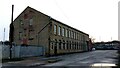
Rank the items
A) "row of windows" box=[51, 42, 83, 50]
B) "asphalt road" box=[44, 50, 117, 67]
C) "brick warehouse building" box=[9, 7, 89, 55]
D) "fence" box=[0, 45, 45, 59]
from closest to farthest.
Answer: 1. "asphalt road" box=[44, 50, 117, 67]
2. "fence" box=[0, 45, 45, 59]
3. "brick warehouse building" box=[9, 7, 89, 55]
4. "row of windows" box=[51, 42, 83, 50]

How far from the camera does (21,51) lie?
3897 centimetres

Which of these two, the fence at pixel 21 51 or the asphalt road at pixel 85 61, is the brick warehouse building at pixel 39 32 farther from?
the asphalt road at pixel 85 61

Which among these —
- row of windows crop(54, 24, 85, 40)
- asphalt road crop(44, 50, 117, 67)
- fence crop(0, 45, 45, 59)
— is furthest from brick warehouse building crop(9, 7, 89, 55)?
asphalt road crop(44, 50, 117, 67)

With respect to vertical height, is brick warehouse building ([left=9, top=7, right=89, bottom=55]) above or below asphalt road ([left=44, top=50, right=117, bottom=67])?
above

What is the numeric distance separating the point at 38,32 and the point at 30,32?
7.48ft

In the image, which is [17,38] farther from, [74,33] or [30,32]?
[74,33]

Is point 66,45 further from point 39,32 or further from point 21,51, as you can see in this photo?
point 21,51

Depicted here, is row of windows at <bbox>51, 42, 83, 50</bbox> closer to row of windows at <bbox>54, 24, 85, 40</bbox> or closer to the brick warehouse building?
the brick warehouse building

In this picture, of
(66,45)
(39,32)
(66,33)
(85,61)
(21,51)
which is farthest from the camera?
(66,33)

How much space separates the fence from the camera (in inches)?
1433

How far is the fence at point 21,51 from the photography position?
36.4m

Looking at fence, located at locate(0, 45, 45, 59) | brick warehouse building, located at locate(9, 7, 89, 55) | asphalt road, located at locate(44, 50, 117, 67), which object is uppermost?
brick warehouse building, located at locate(9, 7, 89, 55)

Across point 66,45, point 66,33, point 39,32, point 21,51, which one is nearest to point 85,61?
point 21,51

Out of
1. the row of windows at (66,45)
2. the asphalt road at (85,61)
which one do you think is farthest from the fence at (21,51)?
the asphalt road at (85,61)
